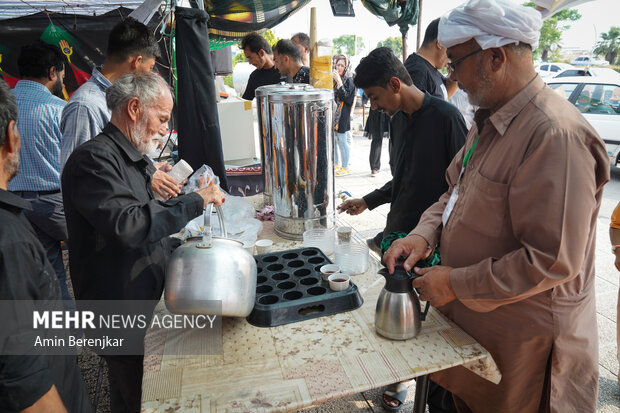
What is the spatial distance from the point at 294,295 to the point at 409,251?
0.50m

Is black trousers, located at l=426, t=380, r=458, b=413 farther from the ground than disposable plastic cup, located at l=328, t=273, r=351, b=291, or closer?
closer

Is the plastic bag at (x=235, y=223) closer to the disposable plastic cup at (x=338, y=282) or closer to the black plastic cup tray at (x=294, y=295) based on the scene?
the black plastic cup tray at (x=294, y=295)

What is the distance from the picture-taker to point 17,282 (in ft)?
3.27

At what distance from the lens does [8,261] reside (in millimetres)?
978

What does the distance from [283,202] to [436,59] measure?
2.09 metres

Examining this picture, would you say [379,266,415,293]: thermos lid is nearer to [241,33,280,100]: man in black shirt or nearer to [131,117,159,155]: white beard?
[131,117,159,155]: white beard

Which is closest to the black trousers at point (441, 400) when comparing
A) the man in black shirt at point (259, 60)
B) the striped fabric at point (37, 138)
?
the striped fabric at point (37, 138)

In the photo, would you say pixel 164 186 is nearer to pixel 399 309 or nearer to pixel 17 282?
pixel 17 282

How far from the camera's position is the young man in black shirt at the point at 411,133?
2.16 m

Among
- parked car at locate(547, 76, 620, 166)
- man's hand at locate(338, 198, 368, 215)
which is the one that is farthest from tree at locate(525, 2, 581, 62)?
man's hand at locate(338, 198, 368, 215)

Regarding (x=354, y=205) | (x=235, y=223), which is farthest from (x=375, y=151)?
(x=235, y=223)

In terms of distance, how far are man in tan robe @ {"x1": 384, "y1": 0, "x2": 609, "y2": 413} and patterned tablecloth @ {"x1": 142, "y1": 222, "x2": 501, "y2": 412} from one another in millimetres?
155

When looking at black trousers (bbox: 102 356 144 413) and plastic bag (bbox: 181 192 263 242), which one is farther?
plastic bag (bbox: 181 192 263 242)

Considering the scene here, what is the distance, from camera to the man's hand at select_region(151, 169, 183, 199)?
2074mm
